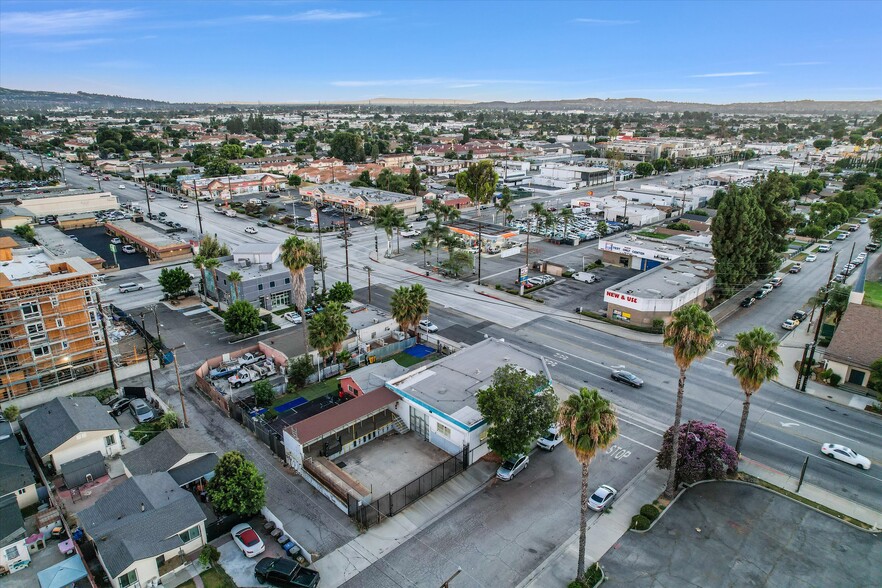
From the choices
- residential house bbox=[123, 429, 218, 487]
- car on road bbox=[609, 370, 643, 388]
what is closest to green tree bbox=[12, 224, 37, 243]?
residential house bbox=[123, 429, 218, 487]

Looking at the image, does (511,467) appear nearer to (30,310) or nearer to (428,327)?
(428,327)

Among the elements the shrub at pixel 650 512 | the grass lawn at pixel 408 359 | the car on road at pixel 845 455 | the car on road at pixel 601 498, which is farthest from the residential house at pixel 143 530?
the car on road at pixel 845 455

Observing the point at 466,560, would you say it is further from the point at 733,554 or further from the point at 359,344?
the point at 359,344

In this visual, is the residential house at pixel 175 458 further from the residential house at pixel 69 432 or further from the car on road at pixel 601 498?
the car on road at pixel 601 498

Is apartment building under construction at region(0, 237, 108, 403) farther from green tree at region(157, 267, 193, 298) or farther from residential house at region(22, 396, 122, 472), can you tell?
green tree at region(157, 267, 193, 298)

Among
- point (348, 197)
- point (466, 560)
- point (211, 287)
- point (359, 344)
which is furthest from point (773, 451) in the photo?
point (348, 197)
